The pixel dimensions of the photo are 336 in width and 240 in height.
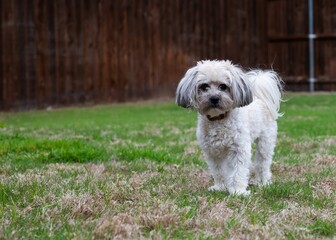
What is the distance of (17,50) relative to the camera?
58.6 ft

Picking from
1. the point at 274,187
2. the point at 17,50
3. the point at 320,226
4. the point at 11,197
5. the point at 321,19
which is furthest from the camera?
the point at 321,19

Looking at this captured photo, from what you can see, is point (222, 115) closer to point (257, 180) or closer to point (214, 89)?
point (214, 89)

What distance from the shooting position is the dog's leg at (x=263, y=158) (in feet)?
20.4

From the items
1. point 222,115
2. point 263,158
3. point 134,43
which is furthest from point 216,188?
point 134,43

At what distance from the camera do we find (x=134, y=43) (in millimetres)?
21188

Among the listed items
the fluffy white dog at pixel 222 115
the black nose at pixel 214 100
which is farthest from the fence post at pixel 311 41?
the black nose at pixel 214 100

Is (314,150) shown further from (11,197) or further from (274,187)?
(11,197)

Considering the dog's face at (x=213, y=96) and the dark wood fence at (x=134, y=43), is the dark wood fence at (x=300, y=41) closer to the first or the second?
the dark wood fence at (x=134, y=43)

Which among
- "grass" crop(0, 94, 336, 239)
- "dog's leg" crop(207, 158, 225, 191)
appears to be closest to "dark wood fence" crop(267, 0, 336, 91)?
"grass" crop(0, 94, 336, 239)

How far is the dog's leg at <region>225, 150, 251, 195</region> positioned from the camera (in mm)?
5242

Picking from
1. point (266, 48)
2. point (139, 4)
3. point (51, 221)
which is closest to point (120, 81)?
point (139, 4)

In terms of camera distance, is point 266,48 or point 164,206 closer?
point 164,206

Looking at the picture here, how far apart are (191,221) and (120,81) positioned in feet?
56.2

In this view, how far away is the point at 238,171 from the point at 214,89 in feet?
2.34
